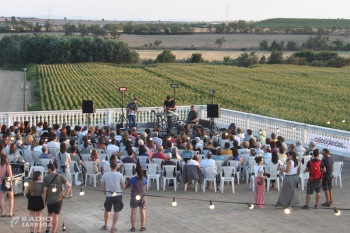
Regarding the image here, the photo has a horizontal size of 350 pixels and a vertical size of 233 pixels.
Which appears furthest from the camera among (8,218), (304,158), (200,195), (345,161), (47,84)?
(47,84)

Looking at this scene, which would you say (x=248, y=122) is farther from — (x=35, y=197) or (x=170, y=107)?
(x=35, y=197)

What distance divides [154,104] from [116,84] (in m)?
14.5

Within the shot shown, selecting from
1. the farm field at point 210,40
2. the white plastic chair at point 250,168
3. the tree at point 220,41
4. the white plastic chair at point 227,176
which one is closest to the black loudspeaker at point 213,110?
the white plastic chair at point 250,168

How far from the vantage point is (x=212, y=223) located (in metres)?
8.82

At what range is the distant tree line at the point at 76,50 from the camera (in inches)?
3238

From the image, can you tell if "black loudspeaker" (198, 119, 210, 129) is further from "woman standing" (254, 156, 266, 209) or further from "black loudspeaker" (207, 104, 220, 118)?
"woman standing" (254, 156, 266, 209)

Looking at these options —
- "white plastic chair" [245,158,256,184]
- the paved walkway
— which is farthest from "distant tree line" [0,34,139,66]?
the paved walkway

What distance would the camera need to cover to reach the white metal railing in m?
15.3

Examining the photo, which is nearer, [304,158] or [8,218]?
[8,218]

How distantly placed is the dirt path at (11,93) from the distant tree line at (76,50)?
16850 millimetres

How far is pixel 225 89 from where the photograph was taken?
45594 millimetres

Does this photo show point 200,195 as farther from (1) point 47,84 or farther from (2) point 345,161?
(1) point 47,84

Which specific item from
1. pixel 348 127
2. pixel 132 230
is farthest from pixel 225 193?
pixel 348 127

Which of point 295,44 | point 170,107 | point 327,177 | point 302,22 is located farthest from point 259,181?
point 302,22
